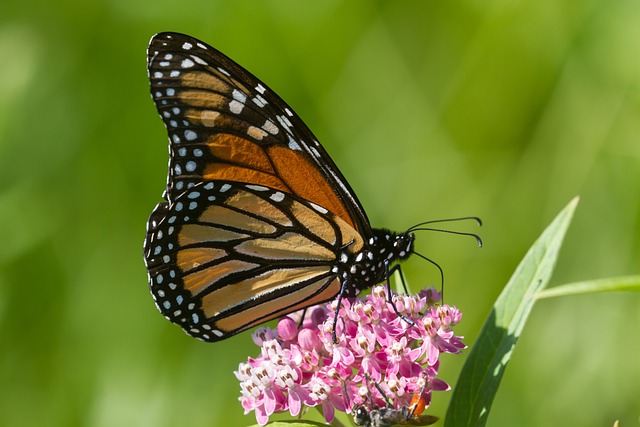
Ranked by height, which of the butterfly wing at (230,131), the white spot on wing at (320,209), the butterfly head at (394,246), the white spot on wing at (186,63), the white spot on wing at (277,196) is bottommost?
the butterfly head at (394,246)

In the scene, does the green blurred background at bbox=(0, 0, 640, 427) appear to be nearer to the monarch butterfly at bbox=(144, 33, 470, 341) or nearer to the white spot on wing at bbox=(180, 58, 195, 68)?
the monarch butterfly at bbox=(144, 33, 470, 341)

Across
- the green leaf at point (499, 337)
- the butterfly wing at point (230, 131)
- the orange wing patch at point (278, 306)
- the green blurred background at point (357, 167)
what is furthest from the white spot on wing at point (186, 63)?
the green blurred background at point (357, 167)

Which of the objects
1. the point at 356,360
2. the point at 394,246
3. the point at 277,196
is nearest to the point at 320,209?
the point at 277,196

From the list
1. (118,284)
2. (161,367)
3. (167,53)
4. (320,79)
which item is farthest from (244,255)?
(320,79)

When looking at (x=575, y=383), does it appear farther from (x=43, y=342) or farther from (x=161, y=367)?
(x=43, y=342)

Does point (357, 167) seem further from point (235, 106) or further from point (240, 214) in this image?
point (235, 106)

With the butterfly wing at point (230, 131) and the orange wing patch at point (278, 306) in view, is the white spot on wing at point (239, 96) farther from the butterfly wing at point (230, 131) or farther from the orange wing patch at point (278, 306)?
the orange wing patch at point (278, 306)
